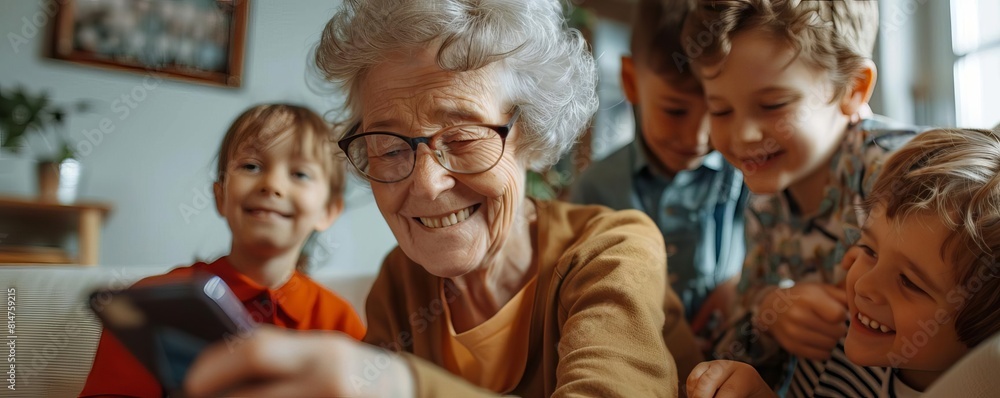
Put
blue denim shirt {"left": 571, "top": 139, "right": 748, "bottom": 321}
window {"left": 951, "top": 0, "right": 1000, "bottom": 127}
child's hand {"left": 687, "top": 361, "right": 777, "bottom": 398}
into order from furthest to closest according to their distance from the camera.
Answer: window {"left": 951, "top": 0, "right": 1000, "bottom": 127}, blue denim shirt {"left": 571, "top": 139, "right": 748, "bottom": 321}, child's hand {"left": 687, "top": 361, "right": 777, "bottom": 398}

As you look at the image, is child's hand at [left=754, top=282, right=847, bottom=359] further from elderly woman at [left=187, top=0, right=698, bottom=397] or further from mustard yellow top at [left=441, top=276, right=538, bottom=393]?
mustard yellow top at [left=441, top=276, right=538, bottom=393]

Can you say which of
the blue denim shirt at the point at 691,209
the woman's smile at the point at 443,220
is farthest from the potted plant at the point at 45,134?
the blue denim shirt at the point at 691,209

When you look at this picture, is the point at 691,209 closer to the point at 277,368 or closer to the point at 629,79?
the point at 629,79

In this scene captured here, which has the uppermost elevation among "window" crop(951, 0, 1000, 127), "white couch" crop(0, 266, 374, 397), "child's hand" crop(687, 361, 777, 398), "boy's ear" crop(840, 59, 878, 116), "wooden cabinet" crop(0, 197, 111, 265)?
"window" crop(951, 0, 1000, 127)

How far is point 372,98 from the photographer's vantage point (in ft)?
3.13

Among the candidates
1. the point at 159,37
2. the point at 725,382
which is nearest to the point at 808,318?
the point at 725,382

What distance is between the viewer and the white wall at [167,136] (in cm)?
110

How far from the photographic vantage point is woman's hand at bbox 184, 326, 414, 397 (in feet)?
1.67

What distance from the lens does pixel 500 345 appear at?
39.5 inches

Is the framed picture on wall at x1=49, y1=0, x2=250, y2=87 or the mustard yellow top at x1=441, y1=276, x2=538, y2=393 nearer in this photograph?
the mustard yellow top at x1=441, y1=276, x2=538, y2=393

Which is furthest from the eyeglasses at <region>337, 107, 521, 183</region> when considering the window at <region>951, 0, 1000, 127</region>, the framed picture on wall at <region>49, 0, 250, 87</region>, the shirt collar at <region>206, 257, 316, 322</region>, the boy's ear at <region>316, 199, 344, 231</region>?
the window at <region>951, 0, 1000, 127</region>

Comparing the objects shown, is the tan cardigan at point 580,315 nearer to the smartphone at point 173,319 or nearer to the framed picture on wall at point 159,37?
the smartphone at point 173,319

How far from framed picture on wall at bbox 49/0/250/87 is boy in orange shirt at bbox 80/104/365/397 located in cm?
19

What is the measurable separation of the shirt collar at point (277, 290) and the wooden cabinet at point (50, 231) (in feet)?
1.03
